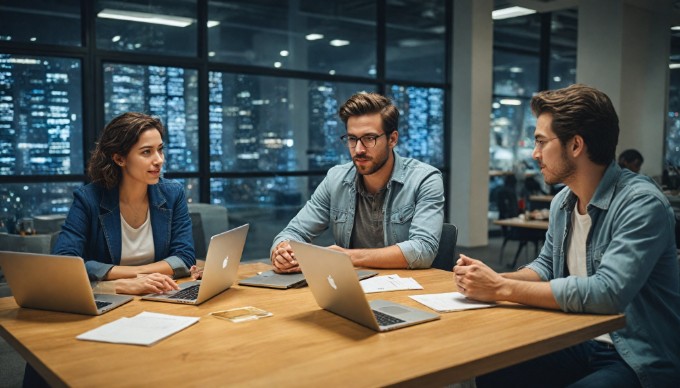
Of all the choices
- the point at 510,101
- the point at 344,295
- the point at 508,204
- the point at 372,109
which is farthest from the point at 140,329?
the point at 510,101

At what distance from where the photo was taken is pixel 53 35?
5.38 m

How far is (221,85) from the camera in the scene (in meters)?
6.43

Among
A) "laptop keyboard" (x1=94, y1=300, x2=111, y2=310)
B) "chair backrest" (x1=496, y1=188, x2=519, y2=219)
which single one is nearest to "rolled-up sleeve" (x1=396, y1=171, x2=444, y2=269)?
"laptop keyboard" (x1=94, y1=300, x2=111, y2=310)

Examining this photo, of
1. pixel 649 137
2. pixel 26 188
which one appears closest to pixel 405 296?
pixel 26 188

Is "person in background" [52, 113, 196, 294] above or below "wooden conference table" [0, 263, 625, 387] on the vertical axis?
above

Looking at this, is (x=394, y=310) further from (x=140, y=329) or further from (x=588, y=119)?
(x=588, y=119)

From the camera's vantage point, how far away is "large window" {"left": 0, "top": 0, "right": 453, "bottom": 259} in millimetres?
5391

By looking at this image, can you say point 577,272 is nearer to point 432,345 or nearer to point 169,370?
point 432,345

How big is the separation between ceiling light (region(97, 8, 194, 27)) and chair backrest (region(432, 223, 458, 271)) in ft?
14.6

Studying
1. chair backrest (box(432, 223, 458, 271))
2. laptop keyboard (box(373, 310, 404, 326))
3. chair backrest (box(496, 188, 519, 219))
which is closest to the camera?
laptop keyboard (box(373, 310, 404, 326))

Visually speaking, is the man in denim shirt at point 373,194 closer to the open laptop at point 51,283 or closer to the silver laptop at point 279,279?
the silver laptop at point 279,279

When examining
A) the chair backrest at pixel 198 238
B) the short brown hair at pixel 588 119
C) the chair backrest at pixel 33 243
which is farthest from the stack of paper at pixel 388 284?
the chair backrest at pixel 33 243

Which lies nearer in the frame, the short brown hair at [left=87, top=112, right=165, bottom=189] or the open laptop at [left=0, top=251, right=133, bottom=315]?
the open laptop at [left=0, top=251, right=133, bottom=315]

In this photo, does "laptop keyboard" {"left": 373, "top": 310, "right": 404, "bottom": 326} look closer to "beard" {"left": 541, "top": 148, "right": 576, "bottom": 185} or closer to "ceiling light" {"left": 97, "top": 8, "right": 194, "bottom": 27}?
"beard" {"left": 541, "top": 148, "right": 576, "bottom": 185}
